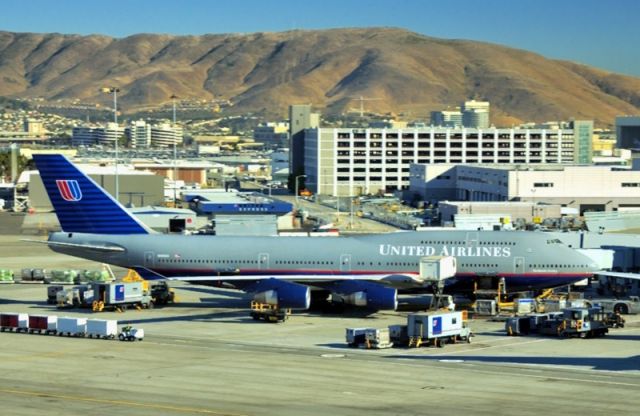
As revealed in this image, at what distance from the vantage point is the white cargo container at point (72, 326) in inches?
2766

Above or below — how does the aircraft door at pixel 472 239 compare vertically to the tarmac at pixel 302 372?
above

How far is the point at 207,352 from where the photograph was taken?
65000 mm

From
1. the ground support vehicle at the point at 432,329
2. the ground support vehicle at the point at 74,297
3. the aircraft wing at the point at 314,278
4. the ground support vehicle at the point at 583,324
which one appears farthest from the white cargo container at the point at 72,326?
the ground support vehicle at the point at 583,324

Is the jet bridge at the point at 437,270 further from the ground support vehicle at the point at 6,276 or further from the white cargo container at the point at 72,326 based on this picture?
the ground support vehicle at the point at 6,276

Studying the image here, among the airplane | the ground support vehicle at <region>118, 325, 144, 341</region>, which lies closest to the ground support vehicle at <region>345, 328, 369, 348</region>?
the airplane

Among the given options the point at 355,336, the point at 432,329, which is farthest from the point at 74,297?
the point at 432,329

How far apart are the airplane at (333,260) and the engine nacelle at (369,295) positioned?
60mm

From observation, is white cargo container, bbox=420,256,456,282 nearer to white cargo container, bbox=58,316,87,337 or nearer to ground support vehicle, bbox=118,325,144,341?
ground support vehicle, bbox=118,325,144,341

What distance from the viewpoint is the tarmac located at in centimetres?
5031

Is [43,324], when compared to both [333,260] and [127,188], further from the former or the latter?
[127,188]

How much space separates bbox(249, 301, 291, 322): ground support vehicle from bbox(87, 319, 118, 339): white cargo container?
406 inches

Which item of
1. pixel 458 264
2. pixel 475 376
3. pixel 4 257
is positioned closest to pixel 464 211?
pixel 4 257

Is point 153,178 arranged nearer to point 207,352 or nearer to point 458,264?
point 458,264

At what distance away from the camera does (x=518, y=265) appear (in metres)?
79.6
